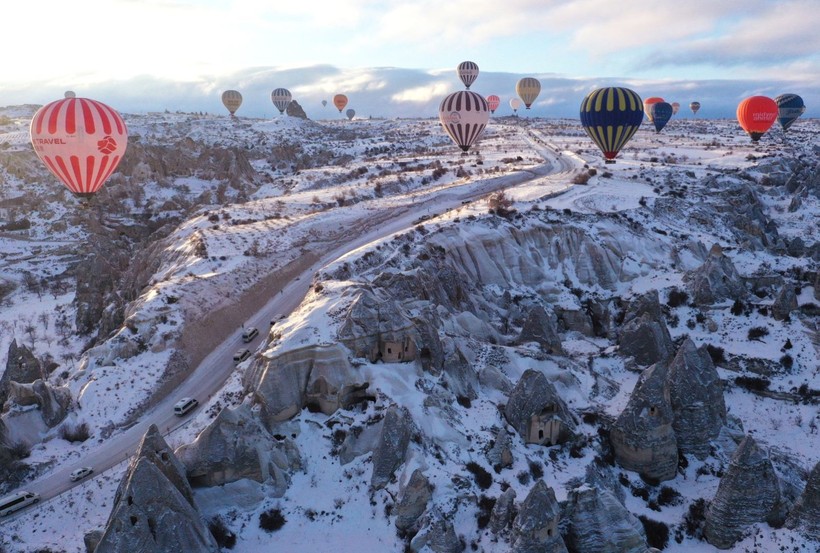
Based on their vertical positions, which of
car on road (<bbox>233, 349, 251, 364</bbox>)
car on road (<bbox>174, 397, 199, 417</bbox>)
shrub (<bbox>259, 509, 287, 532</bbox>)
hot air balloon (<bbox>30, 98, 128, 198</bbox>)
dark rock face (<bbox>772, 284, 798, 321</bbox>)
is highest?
hot air balloon (<bbox>30, 98, 128, 198</bbox>)

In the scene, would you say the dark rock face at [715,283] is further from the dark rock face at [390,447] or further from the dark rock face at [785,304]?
the dark rock face at [390,447]

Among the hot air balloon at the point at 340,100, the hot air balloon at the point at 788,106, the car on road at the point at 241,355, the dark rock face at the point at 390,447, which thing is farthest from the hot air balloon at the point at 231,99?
the dark rock face at the point at 390,447

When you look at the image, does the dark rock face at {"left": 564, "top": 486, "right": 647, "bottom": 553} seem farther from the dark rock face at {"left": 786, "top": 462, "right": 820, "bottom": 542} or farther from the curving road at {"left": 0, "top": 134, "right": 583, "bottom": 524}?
the curving road at {"left": 0, "top": 134, "right": 583, "bottom": 524}

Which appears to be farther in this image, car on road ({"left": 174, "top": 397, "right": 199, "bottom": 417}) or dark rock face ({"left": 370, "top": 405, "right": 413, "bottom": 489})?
car on road ({"left": 174, "top": 397, "right": 199, "bottom": 417})

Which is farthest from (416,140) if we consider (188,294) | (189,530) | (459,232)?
(189,530)

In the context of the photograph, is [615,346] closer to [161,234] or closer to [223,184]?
[161,234]

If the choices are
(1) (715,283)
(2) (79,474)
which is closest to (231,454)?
(2) (79,474)

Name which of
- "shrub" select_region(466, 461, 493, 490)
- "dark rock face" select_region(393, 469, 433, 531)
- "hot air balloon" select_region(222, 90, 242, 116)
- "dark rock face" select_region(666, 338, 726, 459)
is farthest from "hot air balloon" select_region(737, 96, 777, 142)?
"hot air balloon" select_region(222, 90, 242, 116)
